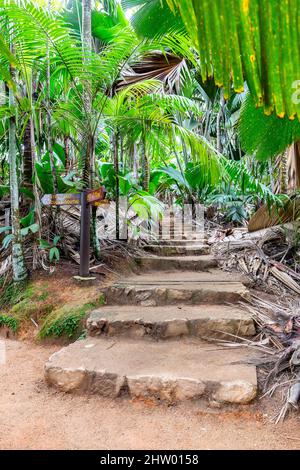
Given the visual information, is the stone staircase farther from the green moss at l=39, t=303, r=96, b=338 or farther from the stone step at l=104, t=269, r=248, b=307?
the green moss at l=39, t=303, r=96, b=338

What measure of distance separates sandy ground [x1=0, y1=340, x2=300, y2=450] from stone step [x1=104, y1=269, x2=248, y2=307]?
108 cm

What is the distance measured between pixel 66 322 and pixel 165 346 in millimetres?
890

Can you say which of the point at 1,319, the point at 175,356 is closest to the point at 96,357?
the point at 175,356

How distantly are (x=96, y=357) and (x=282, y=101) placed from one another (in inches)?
78.7

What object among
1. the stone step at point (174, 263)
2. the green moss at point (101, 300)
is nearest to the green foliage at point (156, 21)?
the green moss at point (101, 300)

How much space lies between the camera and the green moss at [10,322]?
2.80 metres

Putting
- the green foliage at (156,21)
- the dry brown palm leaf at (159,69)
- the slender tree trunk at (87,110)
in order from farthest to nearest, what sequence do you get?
the dry brown palm leaf at (159,69), the slender tree trunk at (87,110), the green foliage at (156,21)

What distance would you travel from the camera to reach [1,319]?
9.48 feet

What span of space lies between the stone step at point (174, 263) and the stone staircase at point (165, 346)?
22 centimetres

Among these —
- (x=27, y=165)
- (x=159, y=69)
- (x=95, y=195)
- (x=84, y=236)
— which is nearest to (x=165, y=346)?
(x=84, y=236)

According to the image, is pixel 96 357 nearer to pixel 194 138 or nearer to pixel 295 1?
pixel 295 1

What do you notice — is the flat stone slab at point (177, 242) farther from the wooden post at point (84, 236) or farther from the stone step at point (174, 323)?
the stone step at point (174, 323)

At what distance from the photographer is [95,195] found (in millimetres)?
2936

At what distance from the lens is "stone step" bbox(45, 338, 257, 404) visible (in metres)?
1.65
